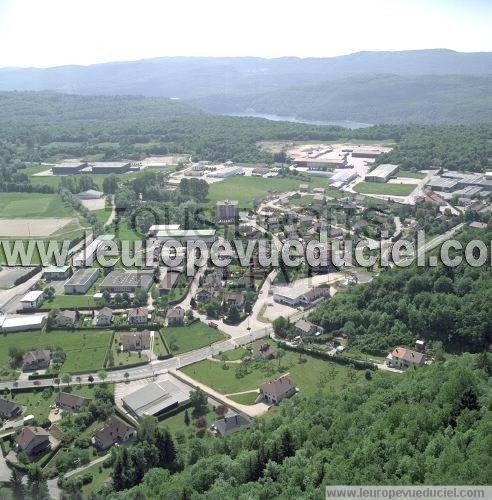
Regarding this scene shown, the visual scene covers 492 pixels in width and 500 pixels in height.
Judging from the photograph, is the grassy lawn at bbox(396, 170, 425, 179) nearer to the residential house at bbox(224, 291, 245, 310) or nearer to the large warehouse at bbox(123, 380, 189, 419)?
the residential house at bbox(224, 291, 245, 310)

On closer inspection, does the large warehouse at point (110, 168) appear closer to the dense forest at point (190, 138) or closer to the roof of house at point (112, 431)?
the dense forest at point (190, 138)

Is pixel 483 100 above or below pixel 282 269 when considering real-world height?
above

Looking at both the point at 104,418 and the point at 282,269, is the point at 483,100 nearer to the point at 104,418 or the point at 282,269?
the point at 282,269

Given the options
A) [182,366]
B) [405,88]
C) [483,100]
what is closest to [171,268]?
[182,366]

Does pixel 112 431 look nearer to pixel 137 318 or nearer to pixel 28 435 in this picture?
pixel 28 435

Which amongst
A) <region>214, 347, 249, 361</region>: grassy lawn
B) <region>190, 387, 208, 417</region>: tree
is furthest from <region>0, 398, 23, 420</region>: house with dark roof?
<region>214, 347, 249, 361</region>: grassy lawn

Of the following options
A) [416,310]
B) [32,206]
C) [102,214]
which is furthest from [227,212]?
[416,310]

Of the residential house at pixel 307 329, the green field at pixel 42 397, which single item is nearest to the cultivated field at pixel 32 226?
the green field at pixel 42 397
